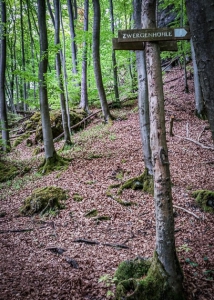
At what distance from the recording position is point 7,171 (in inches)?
408

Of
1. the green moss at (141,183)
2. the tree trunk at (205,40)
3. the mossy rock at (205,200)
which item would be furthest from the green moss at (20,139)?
the tree trunk at (205,40)

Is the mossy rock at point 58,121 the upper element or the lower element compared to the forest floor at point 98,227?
upper

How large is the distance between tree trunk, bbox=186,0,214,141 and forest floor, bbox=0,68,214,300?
2.84 metres

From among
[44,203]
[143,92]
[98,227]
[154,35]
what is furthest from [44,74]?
[154,35]

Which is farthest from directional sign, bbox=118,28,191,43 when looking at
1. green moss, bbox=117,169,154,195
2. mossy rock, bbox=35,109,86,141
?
mossy rock, bbox=35,109,86,141

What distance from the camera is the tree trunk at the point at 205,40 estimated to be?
7.37 feet

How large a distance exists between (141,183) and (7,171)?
6.78 meters

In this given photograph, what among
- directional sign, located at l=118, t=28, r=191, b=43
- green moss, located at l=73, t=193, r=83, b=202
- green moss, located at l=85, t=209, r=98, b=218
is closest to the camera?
directional sign, located at l=118, t=28, r=191, b=43

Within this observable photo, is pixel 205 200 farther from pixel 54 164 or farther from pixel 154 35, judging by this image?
pixel 54 164

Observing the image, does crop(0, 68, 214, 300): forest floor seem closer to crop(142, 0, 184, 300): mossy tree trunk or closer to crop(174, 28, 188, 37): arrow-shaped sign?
crop(142, 0, 184, 300): mossy tree trunk

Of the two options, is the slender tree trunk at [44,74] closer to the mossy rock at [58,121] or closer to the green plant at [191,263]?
the mossy rock at [58,121]

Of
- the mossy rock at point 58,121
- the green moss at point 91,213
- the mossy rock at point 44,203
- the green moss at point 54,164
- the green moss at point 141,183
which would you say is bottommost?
the green moss at point 91,213

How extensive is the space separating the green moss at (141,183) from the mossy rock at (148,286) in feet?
10.3

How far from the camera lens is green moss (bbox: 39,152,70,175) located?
908cm
